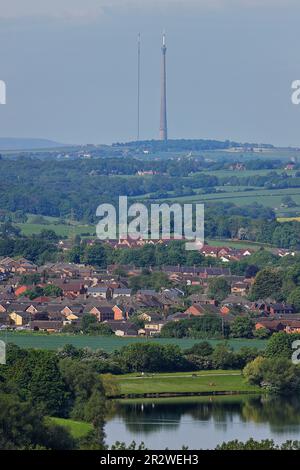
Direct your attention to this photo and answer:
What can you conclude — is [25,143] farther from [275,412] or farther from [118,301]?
[275,412]

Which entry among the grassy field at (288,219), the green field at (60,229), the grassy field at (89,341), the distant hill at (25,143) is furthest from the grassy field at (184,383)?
the distant hill at (25,143)

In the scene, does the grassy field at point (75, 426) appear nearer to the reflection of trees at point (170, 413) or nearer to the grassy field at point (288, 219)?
the reflection of trees at point (170, 413)

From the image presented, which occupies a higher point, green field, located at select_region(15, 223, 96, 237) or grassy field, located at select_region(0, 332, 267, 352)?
green field, located at select_region(15, 223, 96, 237)

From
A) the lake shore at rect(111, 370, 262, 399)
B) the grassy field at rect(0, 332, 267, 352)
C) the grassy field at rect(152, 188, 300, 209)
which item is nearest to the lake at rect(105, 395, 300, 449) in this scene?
the lake shore at rect(111, 370, 262, 399)

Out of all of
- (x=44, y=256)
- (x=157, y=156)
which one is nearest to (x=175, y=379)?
(x=44, y=256)

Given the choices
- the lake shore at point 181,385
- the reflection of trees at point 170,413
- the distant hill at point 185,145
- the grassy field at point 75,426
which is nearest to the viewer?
the grassy field at point 75,426

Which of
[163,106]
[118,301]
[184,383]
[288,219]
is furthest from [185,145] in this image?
[184,383]

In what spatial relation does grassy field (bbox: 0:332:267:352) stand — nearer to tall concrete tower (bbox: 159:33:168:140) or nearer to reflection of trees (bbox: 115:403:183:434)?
reflection of trees (bbox: 115:403:183:434)
